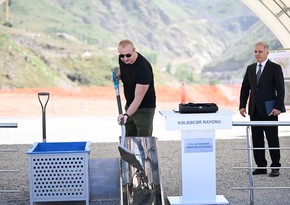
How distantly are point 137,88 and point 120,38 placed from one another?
42.8 metres

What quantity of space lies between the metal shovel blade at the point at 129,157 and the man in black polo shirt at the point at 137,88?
1.80 ft

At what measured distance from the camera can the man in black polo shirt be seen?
557 centimetres

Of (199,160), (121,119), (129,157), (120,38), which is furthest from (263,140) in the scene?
(120,38)

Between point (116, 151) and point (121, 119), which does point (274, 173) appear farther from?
point (116, 151)

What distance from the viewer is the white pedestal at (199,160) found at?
5.36m

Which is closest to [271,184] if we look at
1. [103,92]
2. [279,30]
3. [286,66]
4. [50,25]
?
[286,66]

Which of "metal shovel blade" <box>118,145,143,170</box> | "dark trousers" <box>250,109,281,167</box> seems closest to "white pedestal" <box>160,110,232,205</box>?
"metal shovel blade" <box>118,145,143,170</box>

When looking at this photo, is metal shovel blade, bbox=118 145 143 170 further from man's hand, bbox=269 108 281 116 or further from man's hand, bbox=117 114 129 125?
man's hand, bbox=269 108 281 116

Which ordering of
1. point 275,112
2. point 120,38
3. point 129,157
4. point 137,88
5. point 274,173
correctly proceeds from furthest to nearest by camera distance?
point 120,38 < point 274,173 < point 275,112 < point 137,88 < point 129,157

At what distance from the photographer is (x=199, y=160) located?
5492 millimetres

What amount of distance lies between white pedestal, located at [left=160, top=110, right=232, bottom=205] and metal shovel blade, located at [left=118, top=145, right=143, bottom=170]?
0.53 meters

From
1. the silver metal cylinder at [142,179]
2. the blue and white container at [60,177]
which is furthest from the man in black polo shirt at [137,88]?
the blue and white container at [60,177]

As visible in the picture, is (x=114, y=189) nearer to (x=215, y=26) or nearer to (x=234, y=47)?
(x=234, y=47)

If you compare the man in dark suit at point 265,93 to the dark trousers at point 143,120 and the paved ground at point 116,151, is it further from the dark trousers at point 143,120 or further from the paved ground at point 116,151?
the dark trousers at point 143,120
